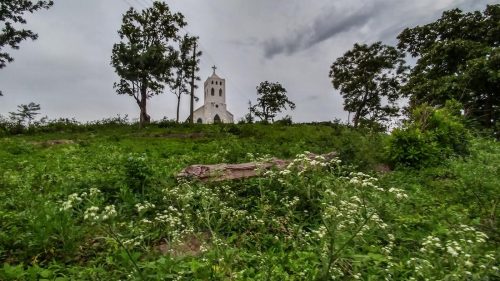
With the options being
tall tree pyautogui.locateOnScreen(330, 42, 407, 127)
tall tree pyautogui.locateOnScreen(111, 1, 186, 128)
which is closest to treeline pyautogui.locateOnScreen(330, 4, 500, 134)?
tall tree pyautogui.locateOnScreen(330, 42, 407, 127)

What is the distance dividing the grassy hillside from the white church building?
282ft

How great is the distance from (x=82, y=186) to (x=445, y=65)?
3170 cm

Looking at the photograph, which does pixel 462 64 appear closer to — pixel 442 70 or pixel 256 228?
pixel 442 70

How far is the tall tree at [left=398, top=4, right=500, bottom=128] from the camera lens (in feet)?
77.7

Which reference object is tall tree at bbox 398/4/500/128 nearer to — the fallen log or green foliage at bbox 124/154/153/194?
the fallen log

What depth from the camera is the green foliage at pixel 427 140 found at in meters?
11.3

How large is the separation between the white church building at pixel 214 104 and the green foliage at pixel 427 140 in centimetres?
8121

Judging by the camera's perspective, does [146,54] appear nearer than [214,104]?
Yes

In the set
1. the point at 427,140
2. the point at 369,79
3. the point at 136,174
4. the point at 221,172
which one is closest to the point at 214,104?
the point at 369,79

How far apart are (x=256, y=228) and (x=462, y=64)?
28.1m

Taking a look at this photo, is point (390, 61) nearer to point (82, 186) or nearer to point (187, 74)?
point (187, 74)

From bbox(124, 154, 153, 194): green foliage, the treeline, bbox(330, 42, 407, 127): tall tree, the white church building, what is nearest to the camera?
bbox(124, 154, 153, 194): green foliage

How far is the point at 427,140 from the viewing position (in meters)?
12.0

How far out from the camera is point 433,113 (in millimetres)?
13500
